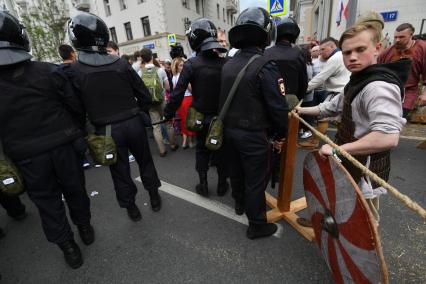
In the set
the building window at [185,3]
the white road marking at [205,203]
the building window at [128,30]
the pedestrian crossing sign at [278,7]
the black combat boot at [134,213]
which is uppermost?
the building window at [185,3]

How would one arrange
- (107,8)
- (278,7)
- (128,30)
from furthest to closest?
(107,8), (128,30), (278,7)

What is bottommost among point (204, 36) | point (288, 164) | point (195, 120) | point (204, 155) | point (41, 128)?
point (204, 155)

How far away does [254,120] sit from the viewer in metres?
1.99

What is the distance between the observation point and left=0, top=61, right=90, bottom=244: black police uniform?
1.81 meters

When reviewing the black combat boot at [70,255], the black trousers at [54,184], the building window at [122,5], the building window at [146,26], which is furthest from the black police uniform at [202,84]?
the building window at [122,5]

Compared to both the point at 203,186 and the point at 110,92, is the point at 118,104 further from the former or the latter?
the point at 203,186

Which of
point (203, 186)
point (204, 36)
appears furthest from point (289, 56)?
point (203, 186)

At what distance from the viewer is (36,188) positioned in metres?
2.00

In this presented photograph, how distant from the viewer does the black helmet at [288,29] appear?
3010 mm

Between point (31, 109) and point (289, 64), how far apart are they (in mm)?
2743

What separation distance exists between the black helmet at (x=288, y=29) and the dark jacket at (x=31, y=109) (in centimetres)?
250

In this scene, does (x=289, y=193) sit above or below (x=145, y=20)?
below

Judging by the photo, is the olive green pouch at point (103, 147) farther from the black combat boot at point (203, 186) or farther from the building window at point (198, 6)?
the building window at point (198, 6)

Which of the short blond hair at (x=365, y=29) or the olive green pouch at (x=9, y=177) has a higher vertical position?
the short blond hair at (x=365, y=29)
